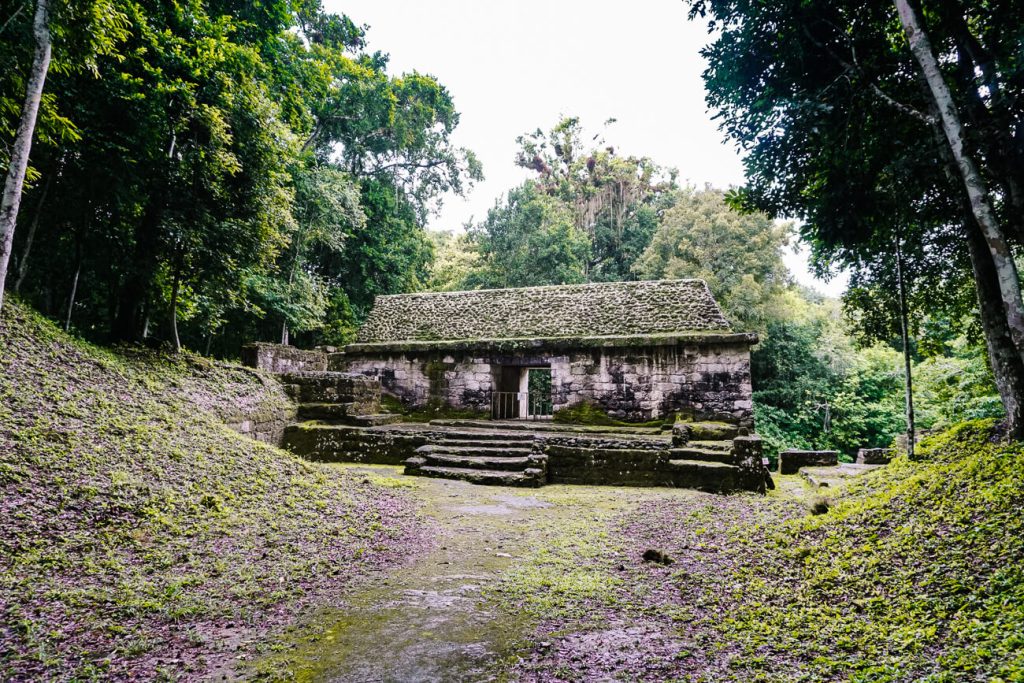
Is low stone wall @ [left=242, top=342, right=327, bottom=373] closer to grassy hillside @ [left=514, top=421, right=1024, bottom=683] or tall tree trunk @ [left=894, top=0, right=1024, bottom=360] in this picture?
grassy hillside @ [left=514, top=421, right=1024, bottom=683]

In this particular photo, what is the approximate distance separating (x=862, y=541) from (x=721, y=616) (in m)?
1.90

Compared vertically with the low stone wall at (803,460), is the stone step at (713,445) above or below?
above

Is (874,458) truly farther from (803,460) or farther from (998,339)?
(998,339)

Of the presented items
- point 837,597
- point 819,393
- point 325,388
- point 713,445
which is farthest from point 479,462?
point 819,393

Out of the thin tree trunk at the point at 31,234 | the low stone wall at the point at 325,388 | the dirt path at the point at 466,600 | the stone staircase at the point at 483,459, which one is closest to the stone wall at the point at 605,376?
the low stone wall at the point at 325,388

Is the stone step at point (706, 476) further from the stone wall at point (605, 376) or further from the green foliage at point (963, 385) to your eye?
the green foliage at point (963, 385)

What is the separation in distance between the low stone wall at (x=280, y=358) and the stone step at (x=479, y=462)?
5679 mm

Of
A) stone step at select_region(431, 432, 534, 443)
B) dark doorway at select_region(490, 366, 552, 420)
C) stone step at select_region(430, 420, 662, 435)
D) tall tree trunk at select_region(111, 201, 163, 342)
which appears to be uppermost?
tall tree trunk at select_region(111, 201, 163, 342)

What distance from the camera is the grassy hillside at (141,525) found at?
3.22 m

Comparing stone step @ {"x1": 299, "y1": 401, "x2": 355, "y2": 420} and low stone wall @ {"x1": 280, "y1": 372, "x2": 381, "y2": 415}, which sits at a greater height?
low stone wall @ {"x1": 280, "y1": 372, "x2": 381, "y2": 415}

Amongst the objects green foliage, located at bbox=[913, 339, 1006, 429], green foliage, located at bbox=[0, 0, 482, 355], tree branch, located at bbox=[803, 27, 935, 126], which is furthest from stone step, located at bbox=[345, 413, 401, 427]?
green foliage, located at bbox=[913, 339, 1006, 429]

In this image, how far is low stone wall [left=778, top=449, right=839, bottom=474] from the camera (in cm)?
1345

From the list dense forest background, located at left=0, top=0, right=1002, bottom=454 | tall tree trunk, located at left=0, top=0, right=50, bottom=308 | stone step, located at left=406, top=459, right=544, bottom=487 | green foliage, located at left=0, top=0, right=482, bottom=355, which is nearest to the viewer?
tall tree trunk, located at left=0, top=0, right=50, bottom=308

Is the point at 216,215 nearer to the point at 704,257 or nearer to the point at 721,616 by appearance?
the point at 721,616
